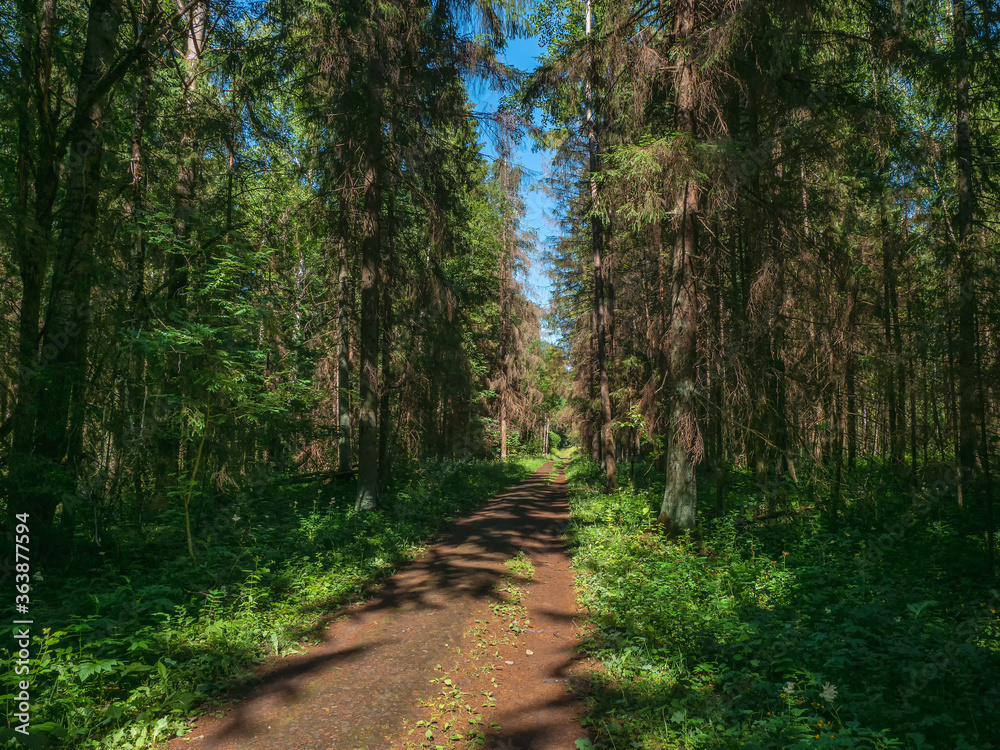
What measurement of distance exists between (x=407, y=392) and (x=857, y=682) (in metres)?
13.5

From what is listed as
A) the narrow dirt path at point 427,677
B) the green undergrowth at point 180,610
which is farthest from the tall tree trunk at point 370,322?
the narrow dirt path at point 427,677

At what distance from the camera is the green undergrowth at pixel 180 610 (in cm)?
380

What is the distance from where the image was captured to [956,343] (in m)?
7.48

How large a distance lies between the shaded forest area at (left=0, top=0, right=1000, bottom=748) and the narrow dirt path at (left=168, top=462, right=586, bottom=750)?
531mm

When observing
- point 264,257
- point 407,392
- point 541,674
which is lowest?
point 541,674

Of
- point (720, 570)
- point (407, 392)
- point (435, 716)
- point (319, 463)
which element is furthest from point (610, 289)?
point (435, 716)

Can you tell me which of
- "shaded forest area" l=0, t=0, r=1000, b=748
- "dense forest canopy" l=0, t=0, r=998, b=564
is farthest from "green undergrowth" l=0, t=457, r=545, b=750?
"dense forest canopy" l=0, t=0, r=998, b=564

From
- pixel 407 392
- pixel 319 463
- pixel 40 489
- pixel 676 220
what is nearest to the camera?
pixel 40 489

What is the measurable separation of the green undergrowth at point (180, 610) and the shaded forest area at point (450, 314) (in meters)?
0.05

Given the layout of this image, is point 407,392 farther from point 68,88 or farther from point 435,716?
point 435,716

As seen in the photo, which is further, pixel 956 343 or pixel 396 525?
pixel 396 525

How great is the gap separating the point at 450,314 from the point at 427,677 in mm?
10236

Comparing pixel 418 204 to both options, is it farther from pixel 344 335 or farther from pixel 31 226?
pixel 31 226

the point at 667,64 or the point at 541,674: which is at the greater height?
the point at 667,64
